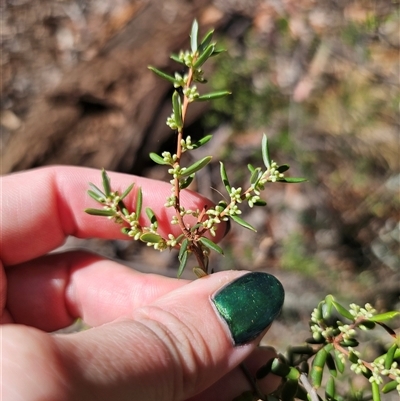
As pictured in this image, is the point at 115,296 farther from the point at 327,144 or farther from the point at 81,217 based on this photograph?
the point at 327,144

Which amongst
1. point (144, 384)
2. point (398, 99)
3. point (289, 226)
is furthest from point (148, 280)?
point (398, 99)

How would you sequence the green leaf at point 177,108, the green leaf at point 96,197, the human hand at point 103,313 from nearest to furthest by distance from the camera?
1. the human hand at point 103,313
2. the green leaf at point 177,108
3. the green leaf at point 96,197

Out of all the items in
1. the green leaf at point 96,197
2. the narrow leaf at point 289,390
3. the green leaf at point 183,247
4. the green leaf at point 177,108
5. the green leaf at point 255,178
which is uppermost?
the green leaf at point 177,108

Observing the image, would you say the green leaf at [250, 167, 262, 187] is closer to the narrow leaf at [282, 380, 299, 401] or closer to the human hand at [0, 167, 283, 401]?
the human hand at [0, 167, 283, 401]

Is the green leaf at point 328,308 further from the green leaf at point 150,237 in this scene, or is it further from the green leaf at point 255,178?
the green leaf at point 150,237

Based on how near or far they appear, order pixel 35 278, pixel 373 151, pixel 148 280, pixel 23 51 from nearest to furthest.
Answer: pixel 148 280, pixel 35 278, pixel 373 151, pixel 23 51

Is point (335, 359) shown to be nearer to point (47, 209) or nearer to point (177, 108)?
point (177, 108)

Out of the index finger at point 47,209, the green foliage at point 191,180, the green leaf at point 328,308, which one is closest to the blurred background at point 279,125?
the index finger at point 47,209
